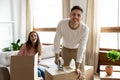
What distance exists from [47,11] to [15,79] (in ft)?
11.6

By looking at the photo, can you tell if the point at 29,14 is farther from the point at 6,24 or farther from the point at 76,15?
the point at 76,15

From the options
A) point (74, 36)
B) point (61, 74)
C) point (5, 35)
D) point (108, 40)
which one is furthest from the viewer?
point (5, 35)

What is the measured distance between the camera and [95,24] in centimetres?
435

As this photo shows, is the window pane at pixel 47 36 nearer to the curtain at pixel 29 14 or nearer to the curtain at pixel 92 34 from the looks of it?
the curtain at pixel 29 14

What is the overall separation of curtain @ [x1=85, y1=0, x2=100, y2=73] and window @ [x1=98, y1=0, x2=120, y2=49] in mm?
127

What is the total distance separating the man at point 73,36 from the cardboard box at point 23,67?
1.07 feet

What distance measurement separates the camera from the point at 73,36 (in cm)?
242

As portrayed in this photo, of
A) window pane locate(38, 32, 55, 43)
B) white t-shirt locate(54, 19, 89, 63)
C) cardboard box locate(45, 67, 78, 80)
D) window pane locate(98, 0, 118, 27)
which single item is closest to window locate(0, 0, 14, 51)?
window pane locate(38, 32, 55, 43)

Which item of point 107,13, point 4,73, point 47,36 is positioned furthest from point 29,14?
point 4,73

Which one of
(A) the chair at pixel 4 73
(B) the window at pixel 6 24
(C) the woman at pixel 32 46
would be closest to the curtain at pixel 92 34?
(C) the woman at pixel 32 46

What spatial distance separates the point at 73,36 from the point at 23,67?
0.72 meters

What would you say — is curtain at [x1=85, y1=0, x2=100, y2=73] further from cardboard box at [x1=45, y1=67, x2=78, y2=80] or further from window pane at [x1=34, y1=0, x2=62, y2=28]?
cardboard box at [x1=45, y1=67, x2=78, y2=80]

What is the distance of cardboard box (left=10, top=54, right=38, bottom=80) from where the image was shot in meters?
2.28

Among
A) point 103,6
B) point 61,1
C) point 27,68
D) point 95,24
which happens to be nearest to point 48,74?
point 27,68
